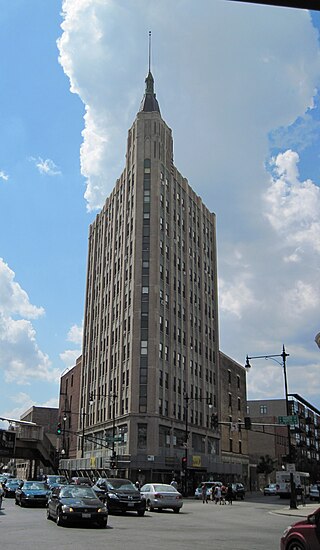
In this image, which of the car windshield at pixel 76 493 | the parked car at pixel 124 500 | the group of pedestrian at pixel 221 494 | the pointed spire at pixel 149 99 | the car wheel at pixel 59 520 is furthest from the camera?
the pointed spire at pixel 149 99

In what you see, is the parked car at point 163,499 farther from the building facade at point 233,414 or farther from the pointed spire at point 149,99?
the pointed spire at point 149,99

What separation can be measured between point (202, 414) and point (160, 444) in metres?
14.0

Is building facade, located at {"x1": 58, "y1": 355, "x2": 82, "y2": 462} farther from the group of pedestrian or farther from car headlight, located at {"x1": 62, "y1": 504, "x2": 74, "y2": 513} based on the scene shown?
car headlight, located at {"x1": 62, "y1": 504, "x2": 74, "y2": 513}

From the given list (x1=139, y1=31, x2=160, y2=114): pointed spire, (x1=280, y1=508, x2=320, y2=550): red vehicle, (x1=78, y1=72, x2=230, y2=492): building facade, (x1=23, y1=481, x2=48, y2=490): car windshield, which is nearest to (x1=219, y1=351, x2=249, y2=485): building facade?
(x1=78, y1=72, x2=230, y2=492): building facade

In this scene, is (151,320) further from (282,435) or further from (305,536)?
(282,435)

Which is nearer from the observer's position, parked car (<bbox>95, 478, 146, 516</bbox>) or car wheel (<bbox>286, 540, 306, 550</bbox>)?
car wheel (<bbox>286, 540, 306, 550</bbox>)

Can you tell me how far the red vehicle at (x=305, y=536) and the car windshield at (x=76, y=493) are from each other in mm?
11649

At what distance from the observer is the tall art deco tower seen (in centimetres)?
6375

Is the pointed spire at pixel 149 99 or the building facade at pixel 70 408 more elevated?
the pointed spire at pixel 149 99

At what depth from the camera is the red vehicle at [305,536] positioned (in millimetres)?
10141

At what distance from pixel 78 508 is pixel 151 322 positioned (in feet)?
153

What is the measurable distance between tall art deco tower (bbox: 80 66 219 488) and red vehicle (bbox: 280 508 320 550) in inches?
1919

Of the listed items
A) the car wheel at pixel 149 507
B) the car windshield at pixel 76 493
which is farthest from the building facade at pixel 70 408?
the car windshield at pixel 76 493

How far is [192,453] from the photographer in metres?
69.9
